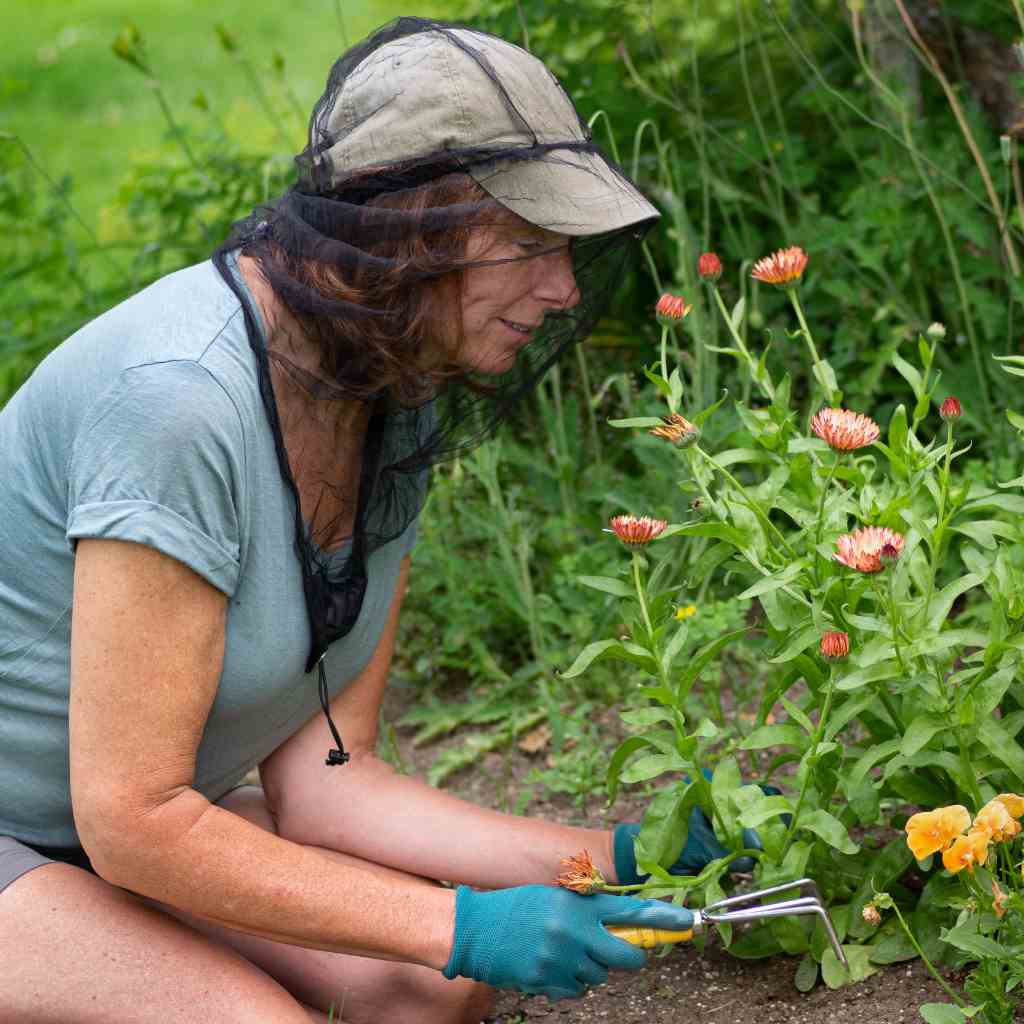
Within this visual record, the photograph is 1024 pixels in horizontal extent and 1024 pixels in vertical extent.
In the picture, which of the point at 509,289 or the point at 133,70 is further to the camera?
the point at 133,70

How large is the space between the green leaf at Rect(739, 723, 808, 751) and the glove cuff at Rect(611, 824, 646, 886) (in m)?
0.31

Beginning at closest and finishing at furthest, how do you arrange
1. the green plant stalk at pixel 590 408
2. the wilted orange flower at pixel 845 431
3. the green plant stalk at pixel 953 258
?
1. the wilted orange flower at pixel 845 431
2. the green plant stalk at pixel 953 258
3. the green plant stalk at pixel 590 408

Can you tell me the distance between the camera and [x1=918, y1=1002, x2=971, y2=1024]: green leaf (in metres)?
1.49

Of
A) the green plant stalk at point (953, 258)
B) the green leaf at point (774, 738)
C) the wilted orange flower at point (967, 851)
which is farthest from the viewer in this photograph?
the green plant stalk at point (953, 258)

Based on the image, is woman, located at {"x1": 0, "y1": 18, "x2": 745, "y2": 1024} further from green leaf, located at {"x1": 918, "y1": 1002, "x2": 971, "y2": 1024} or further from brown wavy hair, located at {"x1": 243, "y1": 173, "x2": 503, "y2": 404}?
green leaf, located at {"x1": 918, "y1": 1002, "x2": 971, "y2": 1024}

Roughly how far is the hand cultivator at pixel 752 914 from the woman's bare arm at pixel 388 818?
10.1 inches

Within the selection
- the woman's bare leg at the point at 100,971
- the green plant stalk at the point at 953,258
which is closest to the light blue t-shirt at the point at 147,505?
the woman's bare leg at the point at 100,971

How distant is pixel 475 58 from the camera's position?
153 centimetres

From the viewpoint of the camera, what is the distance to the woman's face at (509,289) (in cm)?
156

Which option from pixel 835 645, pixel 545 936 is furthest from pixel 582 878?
pixel 835 645

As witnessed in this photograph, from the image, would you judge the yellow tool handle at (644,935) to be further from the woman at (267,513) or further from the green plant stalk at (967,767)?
the green plant stalk at (967,767)

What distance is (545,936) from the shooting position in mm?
1635

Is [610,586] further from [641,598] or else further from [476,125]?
[476,125]

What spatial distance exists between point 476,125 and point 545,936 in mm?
867
